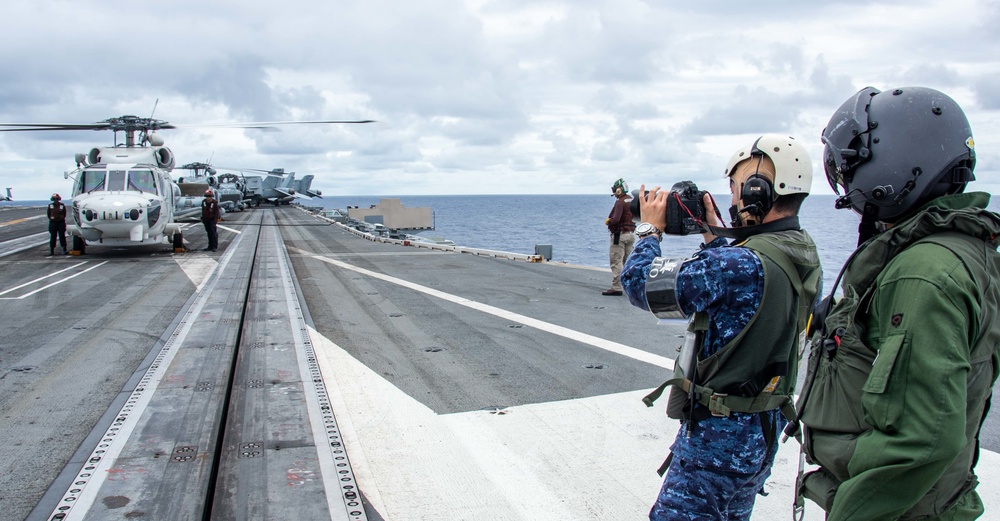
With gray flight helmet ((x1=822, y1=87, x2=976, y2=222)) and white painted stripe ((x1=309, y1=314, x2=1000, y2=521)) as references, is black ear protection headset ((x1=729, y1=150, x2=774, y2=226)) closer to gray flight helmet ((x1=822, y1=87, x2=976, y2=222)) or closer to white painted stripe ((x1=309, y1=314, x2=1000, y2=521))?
gray flight helmet ((x1=822, y1=87, x2=976, y2=222))

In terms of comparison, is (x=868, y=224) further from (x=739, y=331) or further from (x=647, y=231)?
(x=647, y=231)

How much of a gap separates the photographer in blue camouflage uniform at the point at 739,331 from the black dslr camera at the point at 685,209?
199mm

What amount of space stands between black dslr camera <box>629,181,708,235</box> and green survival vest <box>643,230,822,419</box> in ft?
0.97

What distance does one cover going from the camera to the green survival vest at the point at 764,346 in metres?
2.37

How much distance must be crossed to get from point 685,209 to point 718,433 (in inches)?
35.6

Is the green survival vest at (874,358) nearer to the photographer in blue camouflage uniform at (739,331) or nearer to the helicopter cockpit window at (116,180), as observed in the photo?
the photographer in blue camouflage uniform at (739,331)

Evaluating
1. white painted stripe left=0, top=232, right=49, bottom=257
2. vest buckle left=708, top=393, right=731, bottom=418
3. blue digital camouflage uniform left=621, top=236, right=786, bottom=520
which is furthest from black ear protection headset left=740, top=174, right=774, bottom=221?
white painted stripe left=0, top=232, right=49, bottom=257

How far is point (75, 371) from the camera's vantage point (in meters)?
6.08

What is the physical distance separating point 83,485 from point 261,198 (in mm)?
64398

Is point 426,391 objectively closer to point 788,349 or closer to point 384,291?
point 788,349

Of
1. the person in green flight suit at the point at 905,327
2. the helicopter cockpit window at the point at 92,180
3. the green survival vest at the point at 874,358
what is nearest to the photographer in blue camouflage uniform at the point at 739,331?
the person in green flight suit at the point at 905,327

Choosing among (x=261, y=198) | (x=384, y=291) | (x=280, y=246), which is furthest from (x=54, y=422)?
(x=261, y=198)

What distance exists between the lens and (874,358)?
1.76 m

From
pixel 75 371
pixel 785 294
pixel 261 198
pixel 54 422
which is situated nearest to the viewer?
pixel 785 294
